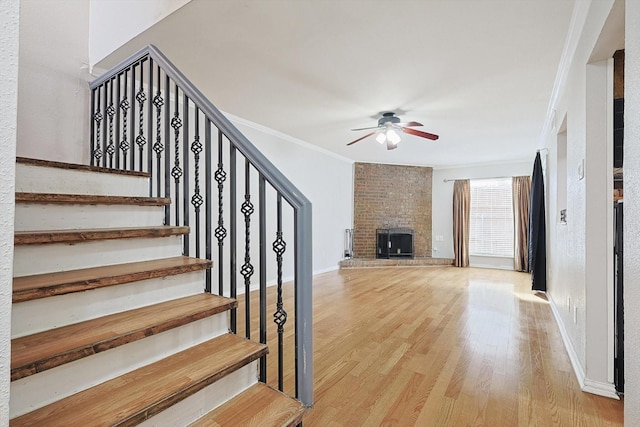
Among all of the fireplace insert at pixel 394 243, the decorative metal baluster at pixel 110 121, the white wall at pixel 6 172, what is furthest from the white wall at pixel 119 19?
the fireplace insert at pixel 394 243

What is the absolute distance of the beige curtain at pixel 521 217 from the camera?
6730 millimetres

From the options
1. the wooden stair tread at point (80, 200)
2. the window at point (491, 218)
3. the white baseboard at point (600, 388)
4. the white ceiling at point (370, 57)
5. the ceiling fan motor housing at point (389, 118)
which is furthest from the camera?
the window at point (491, 218)

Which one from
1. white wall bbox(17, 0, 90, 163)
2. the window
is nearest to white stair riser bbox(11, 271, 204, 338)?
white wall bbox(17, 0, 90, 163)

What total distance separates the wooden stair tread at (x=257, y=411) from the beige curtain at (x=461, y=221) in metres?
6.89

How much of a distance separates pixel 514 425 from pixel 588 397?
0.67 metres

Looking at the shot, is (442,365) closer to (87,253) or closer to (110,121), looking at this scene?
(87,253)

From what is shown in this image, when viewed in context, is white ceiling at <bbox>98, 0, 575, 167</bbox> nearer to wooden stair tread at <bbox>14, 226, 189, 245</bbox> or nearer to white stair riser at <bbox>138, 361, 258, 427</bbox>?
wooden stair tread at <bbox>14, 226, 189, 245</bbox>

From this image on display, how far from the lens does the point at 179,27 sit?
233 cm

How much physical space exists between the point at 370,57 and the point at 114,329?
2.65m

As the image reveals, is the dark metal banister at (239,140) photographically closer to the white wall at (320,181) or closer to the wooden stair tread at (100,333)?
the wooden stair tread at (100,333)

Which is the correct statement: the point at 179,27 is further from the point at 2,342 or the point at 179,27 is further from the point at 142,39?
the point at 2,342

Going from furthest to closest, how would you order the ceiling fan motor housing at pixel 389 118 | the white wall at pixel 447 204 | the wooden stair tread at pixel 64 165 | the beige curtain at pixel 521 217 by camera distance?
the white wall at pixel 447 204 → the beige curtain at pixel 521 217 → the ceiling fan motor housing at pixel 389 118 → the wooden stair tread at pixel 64 165

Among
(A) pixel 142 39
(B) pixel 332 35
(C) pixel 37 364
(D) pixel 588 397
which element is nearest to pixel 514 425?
(D) pixel 588 397

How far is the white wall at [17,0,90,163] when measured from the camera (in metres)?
2.57
